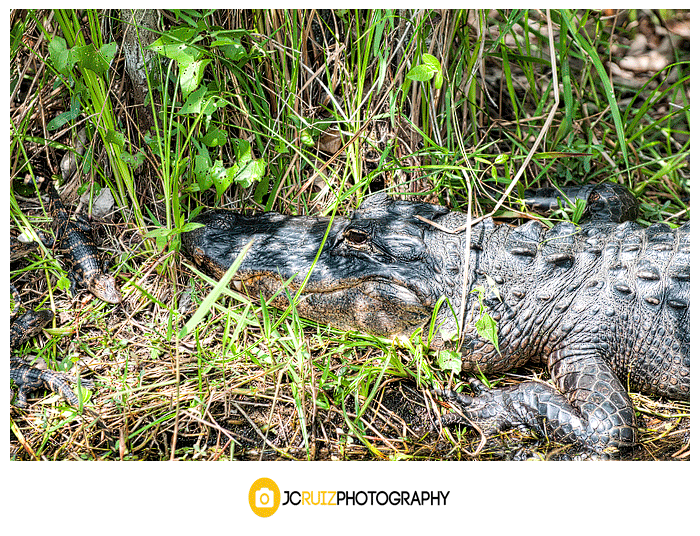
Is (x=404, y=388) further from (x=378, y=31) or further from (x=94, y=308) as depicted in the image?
(x=378, y=31)

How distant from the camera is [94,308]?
281 cm

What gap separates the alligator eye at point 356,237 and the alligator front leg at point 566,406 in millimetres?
831

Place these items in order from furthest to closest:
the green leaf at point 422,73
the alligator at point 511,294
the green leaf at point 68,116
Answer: the green leaf at point 68,116
the green leaf at point 422,73
the alligator at point 511,294

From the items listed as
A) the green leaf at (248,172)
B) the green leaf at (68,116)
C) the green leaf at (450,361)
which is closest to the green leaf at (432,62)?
the green leaf at (248,172)

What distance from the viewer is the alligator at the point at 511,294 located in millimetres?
2439

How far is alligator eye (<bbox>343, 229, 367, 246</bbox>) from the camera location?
A: 8.96 ft

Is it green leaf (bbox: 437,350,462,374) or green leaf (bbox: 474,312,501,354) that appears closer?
green leaf (bbox: 474,312,501,354)
